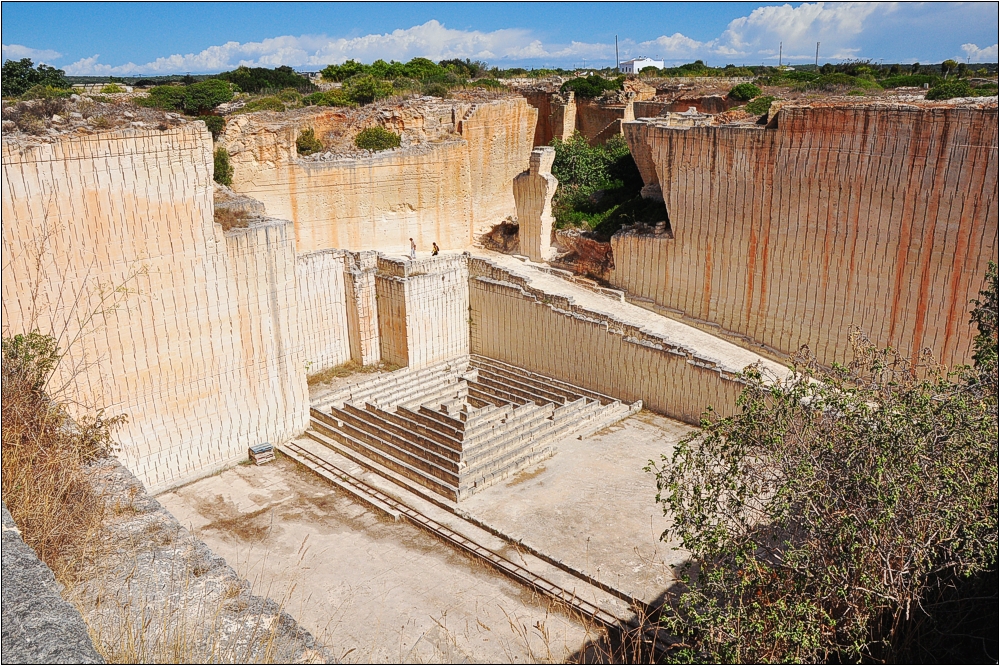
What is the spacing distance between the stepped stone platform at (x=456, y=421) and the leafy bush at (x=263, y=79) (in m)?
17.3

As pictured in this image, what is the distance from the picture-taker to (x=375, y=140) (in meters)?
16.6

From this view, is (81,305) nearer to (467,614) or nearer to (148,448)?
(148,448)

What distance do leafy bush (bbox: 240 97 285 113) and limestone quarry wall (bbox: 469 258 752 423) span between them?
6474 millimetres

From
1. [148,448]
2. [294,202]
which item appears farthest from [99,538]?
[294,202]

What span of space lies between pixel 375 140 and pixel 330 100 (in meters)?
2.90

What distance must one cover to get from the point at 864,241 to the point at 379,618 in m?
8.65

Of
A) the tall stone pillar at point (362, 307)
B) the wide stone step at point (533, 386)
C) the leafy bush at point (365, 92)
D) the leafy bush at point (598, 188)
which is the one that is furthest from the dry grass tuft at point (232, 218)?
the leafy bush at point (365, 92)

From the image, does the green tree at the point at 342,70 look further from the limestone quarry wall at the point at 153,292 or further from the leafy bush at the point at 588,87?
the limestone quarry wall at the point at 153,292

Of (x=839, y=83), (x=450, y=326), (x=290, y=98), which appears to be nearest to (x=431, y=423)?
(x=450, y=326)

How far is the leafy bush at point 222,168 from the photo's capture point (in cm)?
1409

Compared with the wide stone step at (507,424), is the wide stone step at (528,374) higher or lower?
lower

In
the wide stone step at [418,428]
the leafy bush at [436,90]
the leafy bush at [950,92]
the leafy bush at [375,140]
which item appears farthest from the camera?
the leafy bush at [436,90]

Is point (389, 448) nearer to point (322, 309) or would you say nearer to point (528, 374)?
point (528, 374)

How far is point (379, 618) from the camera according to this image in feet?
25.8
